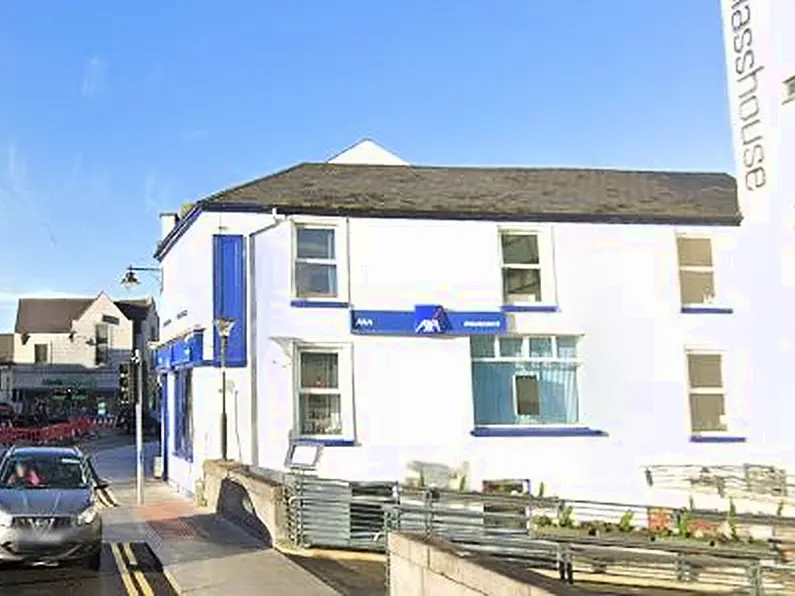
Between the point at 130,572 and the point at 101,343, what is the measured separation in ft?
231

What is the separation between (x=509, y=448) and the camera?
1978 cm

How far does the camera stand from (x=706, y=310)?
21.1 meters

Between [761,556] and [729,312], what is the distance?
11.5 meters

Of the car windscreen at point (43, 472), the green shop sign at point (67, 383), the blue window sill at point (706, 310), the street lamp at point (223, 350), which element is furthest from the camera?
the green shop sign at point (67, 383)

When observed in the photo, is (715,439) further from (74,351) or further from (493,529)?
(74,351)

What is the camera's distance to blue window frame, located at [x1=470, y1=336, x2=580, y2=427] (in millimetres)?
20203

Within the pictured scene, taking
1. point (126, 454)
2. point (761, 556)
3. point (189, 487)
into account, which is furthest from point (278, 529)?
point (126, 454)

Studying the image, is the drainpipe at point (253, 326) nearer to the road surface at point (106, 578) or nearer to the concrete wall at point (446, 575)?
the road surface at point (106, 578)

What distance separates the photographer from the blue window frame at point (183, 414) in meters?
22.9

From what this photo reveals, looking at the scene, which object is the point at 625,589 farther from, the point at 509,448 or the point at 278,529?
the point at 509,448

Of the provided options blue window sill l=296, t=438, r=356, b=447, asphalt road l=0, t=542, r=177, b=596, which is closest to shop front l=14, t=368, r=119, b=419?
blue window sill l=296, t=438, r=356, b=447

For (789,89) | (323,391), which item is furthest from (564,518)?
(789,89)

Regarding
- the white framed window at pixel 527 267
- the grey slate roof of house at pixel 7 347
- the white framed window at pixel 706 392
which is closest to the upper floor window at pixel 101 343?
the grey slate roof of house at pixel 7 347

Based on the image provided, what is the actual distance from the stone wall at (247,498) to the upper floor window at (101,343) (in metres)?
62.6
